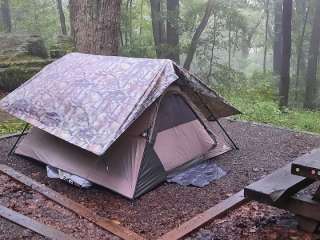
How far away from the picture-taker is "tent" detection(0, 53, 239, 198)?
513cm

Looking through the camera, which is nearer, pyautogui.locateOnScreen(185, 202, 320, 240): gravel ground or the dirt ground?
pyautogui.locateOnScreen(185, 202, 320, 240): gravel ground

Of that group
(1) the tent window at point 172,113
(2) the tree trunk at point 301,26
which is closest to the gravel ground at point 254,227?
(1) the tent window at point 172,113

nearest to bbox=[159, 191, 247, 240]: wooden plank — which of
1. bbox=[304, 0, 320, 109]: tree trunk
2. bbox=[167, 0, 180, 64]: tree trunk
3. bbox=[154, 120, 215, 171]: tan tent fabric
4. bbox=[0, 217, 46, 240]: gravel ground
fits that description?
bbox=[154, 120, 215, 171]: tan tent fabric

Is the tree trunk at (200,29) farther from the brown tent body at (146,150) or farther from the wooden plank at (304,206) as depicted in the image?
the wooden plank at (304,206)

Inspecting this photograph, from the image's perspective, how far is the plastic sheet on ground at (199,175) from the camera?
5488 mm

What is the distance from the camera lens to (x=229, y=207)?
4656mm

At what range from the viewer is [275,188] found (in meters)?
3.92

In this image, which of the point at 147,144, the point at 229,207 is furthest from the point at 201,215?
the point at 147,144

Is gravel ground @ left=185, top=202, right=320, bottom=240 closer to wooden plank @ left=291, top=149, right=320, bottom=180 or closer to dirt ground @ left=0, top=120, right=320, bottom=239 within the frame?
dirt ground @ left=0, top=120, right=320, bottom=239

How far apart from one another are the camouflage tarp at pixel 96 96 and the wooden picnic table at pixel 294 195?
1708mm

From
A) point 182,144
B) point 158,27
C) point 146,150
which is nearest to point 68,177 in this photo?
point 146,150

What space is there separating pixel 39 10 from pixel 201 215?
19.8m

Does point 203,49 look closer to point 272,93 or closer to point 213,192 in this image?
point 272,93

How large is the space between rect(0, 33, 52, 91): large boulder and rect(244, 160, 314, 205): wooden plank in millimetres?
8118
